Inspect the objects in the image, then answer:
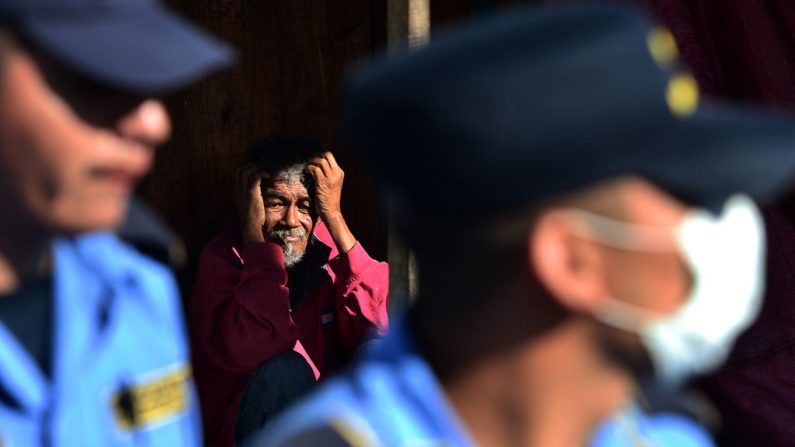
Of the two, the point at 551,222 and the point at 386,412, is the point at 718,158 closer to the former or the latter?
the point at 551,222

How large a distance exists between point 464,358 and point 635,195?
0.26m

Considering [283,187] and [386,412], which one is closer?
[386,412]

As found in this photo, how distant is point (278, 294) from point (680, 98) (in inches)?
90.0

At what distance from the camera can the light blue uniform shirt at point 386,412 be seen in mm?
1394

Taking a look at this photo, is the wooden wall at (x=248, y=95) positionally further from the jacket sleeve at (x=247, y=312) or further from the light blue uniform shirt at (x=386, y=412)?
the light blue uniform shirt at (x=386, y=412)

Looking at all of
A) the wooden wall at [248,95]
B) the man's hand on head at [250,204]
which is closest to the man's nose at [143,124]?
the man's hand on head at [250,204]

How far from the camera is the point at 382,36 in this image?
4168 mm

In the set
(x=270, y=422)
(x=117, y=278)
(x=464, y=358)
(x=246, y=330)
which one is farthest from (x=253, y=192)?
(x=464, y=358)

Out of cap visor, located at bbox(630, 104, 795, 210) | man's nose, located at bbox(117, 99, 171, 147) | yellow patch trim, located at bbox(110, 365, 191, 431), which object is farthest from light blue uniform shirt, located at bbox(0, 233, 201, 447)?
cap visor, located at bbox(630, 104, 795, 210)

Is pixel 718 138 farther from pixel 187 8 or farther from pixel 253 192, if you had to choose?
pixel 187 8

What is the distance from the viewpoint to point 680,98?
137 centimetres

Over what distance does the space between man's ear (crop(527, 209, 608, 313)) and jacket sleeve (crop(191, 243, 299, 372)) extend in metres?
2.23

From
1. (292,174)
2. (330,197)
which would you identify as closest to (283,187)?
(292,174)

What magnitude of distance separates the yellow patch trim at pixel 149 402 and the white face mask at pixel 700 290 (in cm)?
67
